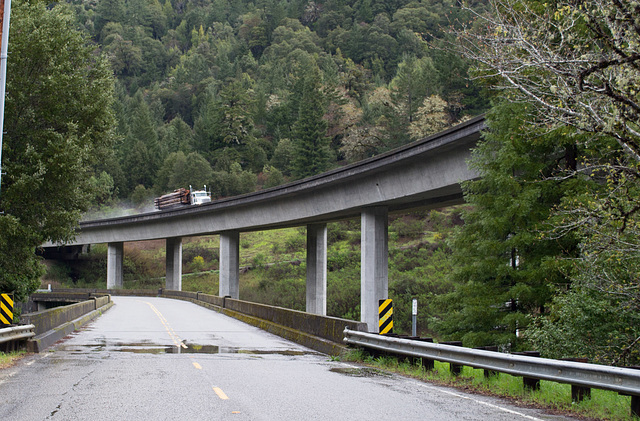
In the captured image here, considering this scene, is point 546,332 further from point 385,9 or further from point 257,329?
point 385,9

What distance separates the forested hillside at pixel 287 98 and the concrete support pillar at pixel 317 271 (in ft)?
59.7

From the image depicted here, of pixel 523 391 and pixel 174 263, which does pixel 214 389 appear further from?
pixel 174 263

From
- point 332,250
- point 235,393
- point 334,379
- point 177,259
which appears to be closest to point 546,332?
point 334,379

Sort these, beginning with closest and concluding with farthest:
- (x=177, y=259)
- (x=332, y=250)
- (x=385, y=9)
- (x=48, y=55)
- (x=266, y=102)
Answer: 1. (x=48, y=55)
2. (x=177, y=259)
3. (x=332, y=250)
4. (x=266, y=102)
5. (x=385, y=9)

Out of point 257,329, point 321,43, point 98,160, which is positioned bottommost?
point 257,329

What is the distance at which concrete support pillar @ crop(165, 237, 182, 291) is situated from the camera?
6844 cm

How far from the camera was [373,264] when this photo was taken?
3312 cm

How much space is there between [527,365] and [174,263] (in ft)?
202

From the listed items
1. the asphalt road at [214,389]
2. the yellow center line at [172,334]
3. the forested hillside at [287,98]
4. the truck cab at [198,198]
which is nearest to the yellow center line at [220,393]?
the asphalt road at [214,389]

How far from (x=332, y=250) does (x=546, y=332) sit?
62.8 m

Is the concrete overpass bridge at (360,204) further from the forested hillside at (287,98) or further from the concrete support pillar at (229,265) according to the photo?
the forested hillside at (287,98)

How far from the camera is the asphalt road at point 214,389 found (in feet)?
29.1

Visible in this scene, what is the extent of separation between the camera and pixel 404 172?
28.9m

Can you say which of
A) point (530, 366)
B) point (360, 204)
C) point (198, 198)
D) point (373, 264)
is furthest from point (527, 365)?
point (198, 198)
